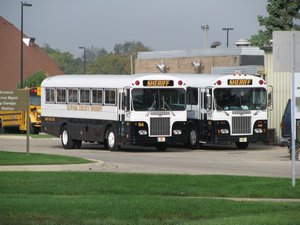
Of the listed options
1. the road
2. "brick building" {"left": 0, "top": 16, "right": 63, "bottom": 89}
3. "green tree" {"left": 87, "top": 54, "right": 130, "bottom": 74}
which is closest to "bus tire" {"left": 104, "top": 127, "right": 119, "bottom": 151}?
the road

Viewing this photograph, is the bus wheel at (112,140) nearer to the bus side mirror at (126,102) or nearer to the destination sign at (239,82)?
the bus side mirror at (126,102)

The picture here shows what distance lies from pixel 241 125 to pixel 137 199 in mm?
19054

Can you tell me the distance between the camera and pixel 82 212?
15.2 metres

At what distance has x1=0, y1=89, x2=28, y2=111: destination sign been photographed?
29.7 metres

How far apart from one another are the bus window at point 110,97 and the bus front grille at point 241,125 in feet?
15.2

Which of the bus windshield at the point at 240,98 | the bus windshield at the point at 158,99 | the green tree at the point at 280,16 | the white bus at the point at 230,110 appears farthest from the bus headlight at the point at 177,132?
the green tree at the point at 280,16

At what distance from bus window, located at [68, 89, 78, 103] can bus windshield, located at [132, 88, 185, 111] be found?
3.72m

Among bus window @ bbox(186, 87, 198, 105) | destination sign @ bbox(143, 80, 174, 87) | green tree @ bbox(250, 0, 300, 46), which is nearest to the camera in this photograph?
destination sign @ bbox(143, 80, 174, 87)

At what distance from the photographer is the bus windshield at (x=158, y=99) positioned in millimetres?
34500

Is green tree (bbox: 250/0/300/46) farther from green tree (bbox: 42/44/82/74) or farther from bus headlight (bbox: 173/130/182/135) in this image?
green tree (bbox: 42/44/82/74)

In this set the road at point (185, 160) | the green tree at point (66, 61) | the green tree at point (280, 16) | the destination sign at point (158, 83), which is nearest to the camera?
the road at point (185, 160)

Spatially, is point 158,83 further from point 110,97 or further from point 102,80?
point 102,80

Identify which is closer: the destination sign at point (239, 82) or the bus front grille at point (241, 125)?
the bus front grille at point (241, 125)

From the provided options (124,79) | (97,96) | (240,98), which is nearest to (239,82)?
(240,98)
